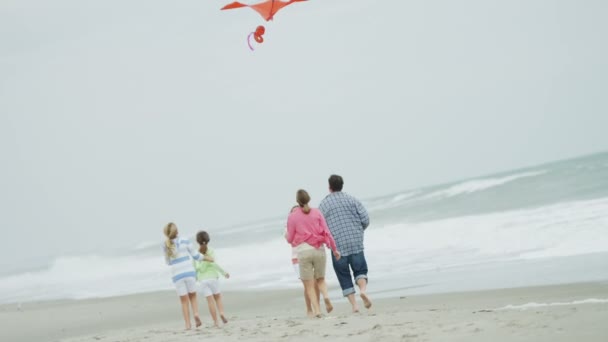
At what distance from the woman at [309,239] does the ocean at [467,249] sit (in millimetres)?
2207

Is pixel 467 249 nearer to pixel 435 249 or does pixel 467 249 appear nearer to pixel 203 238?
pixel 435 249

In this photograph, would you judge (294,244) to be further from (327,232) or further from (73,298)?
(73,298)

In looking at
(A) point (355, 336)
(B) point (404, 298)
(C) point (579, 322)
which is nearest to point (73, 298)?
(B) point (404, 298)

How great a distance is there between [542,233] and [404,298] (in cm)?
537

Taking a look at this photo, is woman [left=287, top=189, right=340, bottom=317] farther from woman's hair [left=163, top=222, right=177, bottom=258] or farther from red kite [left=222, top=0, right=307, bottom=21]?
red kite [left=222, top=0, right=307, bottom=21]

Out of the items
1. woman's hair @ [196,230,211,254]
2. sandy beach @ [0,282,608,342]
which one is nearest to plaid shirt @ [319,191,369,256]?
sandy beach @ [0,282,608,342]

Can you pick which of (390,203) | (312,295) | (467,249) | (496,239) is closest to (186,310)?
(312,295)

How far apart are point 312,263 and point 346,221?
52cm

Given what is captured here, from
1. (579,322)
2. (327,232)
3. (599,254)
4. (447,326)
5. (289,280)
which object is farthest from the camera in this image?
(289,280)

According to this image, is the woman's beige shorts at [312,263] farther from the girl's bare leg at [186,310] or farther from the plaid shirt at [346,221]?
the girl's bare leg at [186,310]

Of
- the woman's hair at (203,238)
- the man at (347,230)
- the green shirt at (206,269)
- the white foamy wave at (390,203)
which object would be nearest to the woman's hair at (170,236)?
the woman's hair at (203,238)

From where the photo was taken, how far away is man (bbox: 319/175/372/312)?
8320mm

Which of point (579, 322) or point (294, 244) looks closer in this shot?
point (579, 322)

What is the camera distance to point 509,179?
1278 inches
